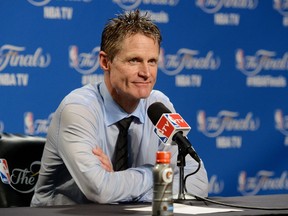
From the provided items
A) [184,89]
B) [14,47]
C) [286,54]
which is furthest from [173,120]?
[286,54]

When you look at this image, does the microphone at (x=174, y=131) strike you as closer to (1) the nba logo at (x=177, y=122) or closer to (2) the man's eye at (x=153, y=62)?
(1) the nba logo at (x=177, y=122)

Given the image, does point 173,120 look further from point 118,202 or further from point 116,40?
point 116,40

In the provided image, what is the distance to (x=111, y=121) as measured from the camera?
11.2 feet

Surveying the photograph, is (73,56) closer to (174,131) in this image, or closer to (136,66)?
(136,66)

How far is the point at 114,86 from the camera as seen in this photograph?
3475mm

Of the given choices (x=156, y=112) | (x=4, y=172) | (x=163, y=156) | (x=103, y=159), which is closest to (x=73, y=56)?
(x=4, y=172)

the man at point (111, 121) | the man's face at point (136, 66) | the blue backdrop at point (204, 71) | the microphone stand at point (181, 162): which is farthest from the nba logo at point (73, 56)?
the microphone stand at point (181, 162)

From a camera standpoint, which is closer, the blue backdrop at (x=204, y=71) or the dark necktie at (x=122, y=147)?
the dark necktie at (x=122, y=147)

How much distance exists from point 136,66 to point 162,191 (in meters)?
1.19

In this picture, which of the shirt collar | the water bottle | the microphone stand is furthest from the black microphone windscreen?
the water bottle

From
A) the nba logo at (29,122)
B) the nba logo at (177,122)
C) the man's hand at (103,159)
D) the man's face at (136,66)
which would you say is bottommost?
the man's hand at (103,159)

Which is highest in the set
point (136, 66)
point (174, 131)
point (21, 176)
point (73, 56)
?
point (73, 56)

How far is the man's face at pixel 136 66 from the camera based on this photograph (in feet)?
11.2

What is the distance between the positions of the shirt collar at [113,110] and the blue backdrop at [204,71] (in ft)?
4.12
